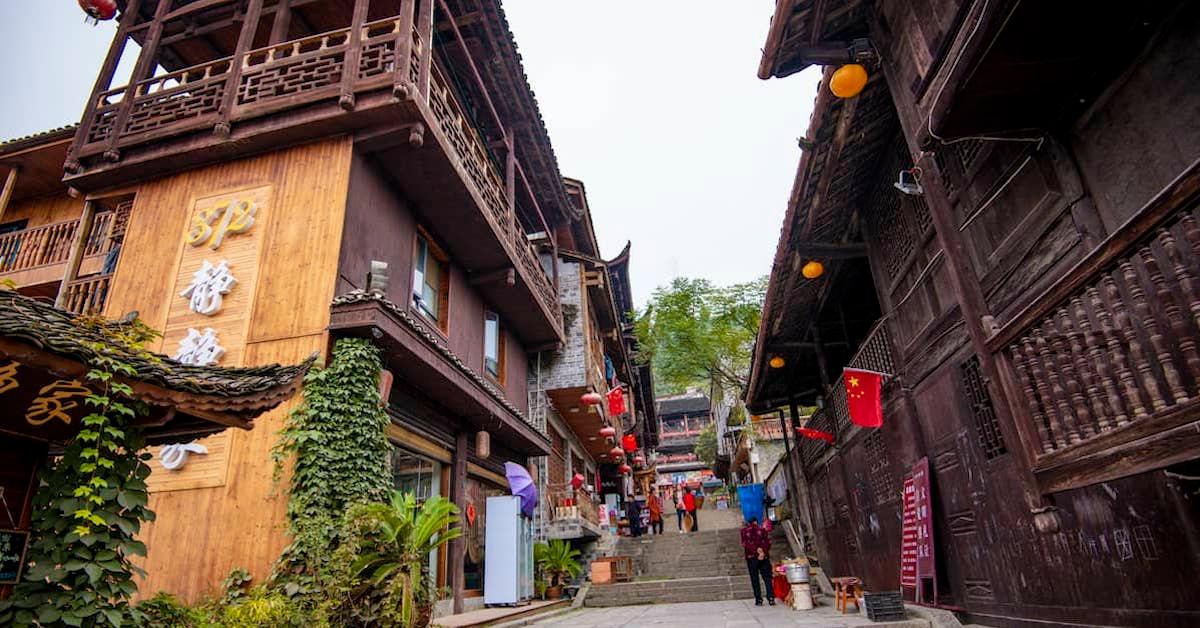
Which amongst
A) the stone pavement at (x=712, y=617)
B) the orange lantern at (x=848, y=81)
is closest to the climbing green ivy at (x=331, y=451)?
the stone pavement at (x=712, y=617)

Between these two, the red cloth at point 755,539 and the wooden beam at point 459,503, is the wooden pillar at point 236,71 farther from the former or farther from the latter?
the red cloth at point 755,539

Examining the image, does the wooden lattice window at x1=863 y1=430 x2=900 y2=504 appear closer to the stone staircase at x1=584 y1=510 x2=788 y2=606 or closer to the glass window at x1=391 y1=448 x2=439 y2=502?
the stone staircase at x1=584 y1=510 x2=788 y2=606

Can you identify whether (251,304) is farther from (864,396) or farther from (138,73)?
(864,396)

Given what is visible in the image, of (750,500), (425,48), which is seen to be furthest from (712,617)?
(750,500)

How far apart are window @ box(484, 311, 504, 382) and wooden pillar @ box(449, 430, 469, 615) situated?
2.59 metres

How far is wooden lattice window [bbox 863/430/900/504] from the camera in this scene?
9344 mm

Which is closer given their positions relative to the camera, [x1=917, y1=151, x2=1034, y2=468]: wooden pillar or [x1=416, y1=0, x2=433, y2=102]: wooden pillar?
[x1=917, y1=151, x2=1034, y2=468]: wooden pillar

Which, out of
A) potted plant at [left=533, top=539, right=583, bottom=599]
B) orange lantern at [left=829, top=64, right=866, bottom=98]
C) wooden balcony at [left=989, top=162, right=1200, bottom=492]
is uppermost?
orange lantern at [left=829, top=64, right=866, bottom=98]

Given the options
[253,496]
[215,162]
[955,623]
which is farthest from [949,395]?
[215,162]

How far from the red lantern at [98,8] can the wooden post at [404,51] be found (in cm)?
572

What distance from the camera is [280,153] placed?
30.7 ft

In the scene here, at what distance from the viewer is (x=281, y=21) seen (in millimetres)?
10273

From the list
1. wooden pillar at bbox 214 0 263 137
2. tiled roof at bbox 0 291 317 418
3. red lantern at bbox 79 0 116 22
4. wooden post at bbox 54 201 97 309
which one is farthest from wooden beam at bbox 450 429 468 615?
red lantern at bbox 79 0 116 22

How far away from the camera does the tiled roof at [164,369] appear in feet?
12.9
